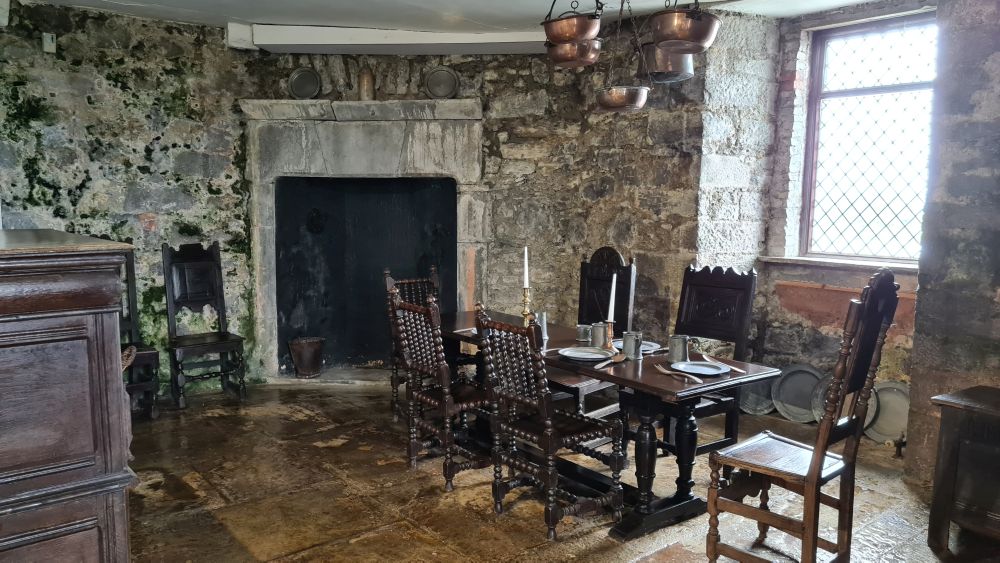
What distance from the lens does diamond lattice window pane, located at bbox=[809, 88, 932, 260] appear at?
3.96 metres

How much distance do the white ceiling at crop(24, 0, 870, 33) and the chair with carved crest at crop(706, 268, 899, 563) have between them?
2.40m

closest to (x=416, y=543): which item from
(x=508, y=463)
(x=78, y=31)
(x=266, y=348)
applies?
(x=508, y=463)

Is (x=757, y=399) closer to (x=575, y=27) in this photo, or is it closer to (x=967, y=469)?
(x=967, y=469)

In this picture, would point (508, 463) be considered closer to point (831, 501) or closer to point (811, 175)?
point (831, 501)

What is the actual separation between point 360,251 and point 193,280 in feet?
4.43

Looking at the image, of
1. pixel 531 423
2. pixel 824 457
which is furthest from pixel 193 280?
pixel 824 457

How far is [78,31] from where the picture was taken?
169 inches

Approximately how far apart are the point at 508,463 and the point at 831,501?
1.19 meters

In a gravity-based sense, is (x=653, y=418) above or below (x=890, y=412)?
above

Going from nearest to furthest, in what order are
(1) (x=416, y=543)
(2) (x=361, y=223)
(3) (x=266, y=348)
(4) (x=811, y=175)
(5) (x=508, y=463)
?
(1) (x=416, y=543), (5) (x=508, y=463), (4) (x=811, y=175), (3) (x=266, y=348), (2) (x=361, y=223)

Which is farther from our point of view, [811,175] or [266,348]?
[266,348]

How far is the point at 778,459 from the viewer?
2.32 meters

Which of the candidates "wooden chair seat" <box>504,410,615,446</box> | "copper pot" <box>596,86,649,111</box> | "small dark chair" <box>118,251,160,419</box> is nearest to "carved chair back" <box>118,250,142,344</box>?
"small dark chair" <box>118,251,160,419</box>

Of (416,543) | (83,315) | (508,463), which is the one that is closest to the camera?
(83,315)
